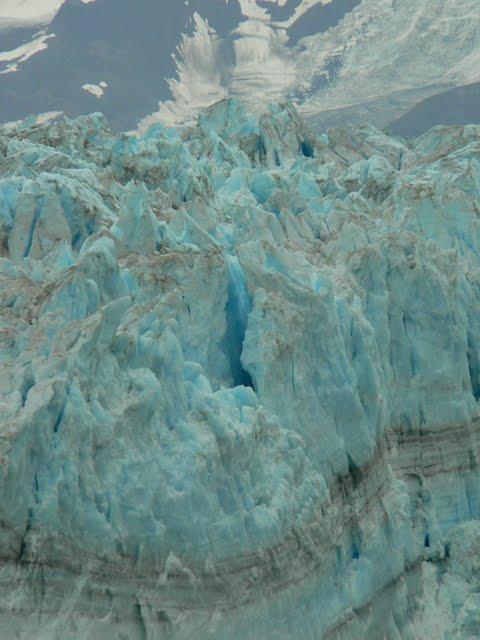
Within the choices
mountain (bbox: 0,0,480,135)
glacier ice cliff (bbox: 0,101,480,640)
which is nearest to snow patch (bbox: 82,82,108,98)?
mountain (bbox: 0,0,480,135)

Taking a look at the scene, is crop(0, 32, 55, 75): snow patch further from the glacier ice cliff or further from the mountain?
the glacier ice cliff

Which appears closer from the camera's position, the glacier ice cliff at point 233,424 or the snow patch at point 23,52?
the glacier ice cliff at point 233,424

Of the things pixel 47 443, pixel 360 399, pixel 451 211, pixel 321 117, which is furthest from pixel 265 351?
pixel 321 117

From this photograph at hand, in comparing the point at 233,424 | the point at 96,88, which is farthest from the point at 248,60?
the point at 233,424

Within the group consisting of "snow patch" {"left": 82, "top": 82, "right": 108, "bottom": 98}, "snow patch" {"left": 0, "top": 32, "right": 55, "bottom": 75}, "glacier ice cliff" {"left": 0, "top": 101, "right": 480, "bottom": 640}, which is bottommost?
"snow patch" {"left": 82, "top": 82, "right": 108, "bottom": 98}

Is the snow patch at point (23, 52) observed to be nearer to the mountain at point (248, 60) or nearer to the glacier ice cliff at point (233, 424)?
the mountain at point (248, 60)

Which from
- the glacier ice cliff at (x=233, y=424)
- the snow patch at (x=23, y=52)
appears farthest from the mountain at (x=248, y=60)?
the glacier ice cliff at (x=233, y=424)

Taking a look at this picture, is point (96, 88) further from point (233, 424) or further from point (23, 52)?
point (233, 424)
